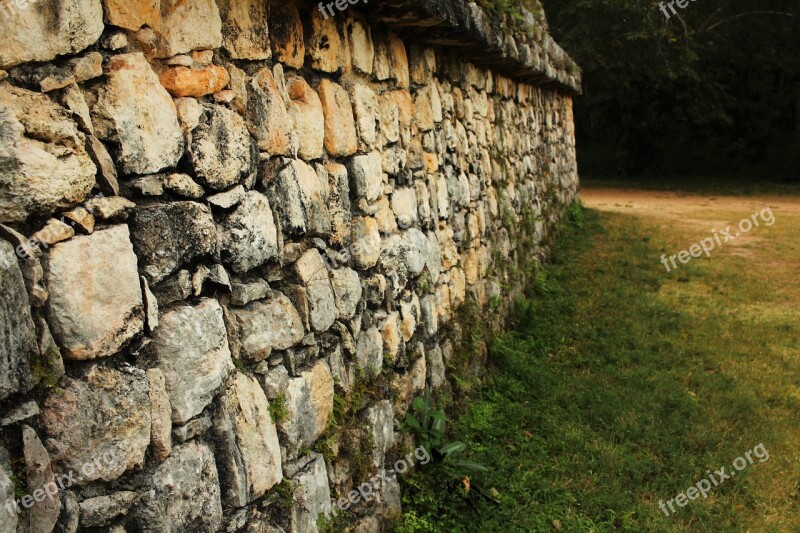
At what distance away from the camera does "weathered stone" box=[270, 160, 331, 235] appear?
258 centimetres

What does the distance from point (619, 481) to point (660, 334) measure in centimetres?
260

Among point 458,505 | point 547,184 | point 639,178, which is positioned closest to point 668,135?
point 639,178

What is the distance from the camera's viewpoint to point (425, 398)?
3.87m

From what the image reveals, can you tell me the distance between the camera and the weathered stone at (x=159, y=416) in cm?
190

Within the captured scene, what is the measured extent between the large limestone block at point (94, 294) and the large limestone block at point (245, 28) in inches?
31.6

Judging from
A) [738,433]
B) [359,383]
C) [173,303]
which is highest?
[173,303]

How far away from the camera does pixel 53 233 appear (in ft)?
5.46

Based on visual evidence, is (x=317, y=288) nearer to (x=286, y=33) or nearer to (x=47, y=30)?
(x=286, y=33)

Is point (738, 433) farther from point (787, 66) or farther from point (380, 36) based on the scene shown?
point (787, 66)

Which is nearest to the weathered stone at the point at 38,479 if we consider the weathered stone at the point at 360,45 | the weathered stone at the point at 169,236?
the weathered stone at the point at 169,236

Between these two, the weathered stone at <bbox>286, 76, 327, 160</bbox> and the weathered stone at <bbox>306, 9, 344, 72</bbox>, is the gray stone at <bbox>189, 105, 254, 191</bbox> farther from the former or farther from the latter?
the weathered stone at <bbox>306, 9, 344, 72</bbox>

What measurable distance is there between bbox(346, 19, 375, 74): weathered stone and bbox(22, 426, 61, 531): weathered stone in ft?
7.18

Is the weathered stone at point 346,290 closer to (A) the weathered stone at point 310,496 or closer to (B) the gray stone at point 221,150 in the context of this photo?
(A) the weathered stone at point 310,496

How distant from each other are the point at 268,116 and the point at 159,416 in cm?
108
